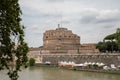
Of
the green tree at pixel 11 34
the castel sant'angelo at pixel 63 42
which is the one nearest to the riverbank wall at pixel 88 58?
the castel sant'angelo at pixel 63 42

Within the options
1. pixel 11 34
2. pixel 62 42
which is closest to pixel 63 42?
pixel 62 42

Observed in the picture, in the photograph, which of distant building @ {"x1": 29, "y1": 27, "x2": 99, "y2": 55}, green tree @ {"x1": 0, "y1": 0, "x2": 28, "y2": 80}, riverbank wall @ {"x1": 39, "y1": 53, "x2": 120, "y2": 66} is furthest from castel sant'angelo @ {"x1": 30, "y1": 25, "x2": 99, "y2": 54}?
green tree @ {"x1": 0, "y1": 0, "x2": 28, "y2": 80}

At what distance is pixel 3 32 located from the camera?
6.95 metres

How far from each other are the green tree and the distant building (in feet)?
200

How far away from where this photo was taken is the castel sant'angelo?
69.8 meters

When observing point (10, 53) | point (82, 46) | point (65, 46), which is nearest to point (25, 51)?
point (10, 53)

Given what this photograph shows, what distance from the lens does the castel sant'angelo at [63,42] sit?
69.8m

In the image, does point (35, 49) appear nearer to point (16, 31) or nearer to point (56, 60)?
point (56, 60)

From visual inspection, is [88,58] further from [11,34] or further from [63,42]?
[11,34]

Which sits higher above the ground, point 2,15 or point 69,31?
point 69,31

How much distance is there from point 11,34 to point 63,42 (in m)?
66.9

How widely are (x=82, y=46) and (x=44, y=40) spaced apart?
29.4 feet

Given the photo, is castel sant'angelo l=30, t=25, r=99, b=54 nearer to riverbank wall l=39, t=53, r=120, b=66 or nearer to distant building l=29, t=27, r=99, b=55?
distant building l=29, t=27, r=99, b=55

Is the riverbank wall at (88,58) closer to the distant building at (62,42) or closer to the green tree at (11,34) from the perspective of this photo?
the distant building at (62,42)
